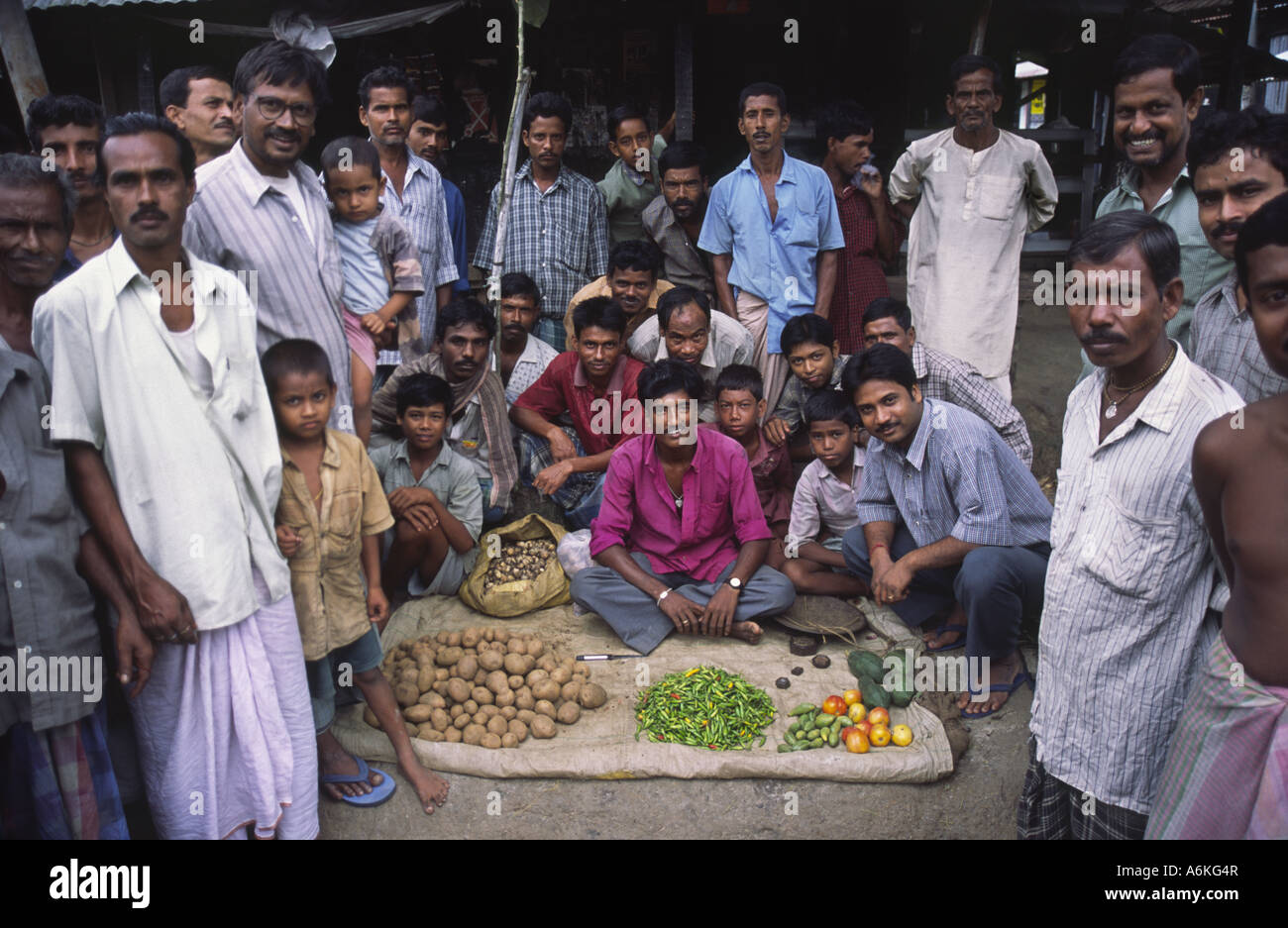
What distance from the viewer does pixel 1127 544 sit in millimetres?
2426

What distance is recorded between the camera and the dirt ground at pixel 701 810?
11.1 ft

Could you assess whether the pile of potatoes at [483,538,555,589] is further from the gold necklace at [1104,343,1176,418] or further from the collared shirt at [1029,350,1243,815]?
the gold necklace at [1104,343,1176,418]

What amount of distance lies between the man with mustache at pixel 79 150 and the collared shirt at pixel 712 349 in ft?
8.51

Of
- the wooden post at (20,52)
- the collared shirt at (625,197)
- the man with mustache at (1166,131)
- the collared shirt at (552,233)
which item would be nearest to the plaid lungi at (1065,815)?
the man with mustache at (1166,131)

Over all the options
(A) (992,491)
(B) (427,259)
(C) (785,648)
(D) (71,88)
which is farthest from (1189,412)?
(D) (71,88)

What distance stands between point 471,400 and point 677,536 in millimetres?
1341

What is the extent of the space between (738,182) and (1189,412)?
3316 millimetres

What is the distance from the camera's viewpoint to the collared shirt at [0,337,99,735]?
94.3 inches

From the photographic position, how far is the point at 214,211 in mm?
3162

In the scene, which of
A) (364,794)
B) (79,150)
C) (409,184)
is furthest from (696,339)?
(79,150)

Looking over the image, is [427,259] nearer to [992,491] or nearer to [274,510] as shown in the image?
[274,510]

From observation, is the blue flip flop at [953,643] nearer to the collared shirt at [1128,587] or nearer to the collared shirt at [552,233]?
the collared shirt at [1128,587]

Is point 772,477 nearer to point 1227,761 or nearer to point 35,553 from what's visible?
point 1227,761

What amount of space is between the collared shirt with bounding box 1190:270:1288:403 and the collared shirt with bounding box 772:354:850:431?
205 centimetres
